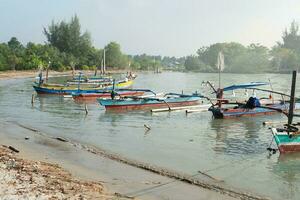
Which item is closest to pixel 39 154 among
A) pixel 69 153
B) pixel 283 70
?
pixel 69 153

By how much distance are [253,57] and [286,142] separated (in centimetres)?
13656

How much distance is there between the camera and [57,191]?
9.79 metres

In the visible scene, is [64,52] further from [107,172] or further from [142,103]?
[107,172]

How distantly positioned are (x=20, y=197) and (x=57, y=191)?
1.00 meters

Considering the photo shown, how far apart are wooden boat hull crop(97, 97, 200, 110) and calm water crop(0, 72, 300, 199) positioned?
2.79 feet

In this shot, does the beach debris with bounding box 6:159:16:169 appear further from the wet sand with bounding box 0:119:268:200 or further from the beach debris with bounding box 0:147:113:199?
the wet sand with bounding box 0:119:268:200

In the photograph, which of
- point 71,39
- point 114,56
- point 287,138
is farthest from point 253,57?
point 287,138

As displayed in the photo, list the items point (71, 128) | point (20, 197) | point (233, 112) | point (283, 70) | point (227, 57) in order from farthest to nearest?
point (227, 57)
point (283, 70)
point (233, 112)
point (71, 128)
point (20, 197)

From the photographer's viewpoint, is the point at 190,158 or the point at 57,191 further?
the point at 190,158

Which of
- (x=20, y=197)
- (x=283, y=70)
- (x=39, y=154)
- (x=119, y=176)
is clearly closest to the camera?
(x=20, y=197)

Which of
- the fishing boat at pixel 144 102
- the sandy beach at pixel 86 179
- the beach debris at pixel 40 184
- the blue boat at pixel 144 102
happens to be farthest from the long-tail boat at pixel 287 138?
the blue boat at pixel 144 102

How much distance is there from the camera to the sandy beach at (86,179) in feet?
32.5

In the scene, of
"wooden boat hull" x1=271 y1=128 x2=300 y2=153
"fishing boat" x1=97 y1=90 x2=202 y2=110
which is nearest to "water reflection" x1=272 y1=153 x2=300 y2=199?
"wooden boat hull" x1=271 y1=128 x2=300 y2=153

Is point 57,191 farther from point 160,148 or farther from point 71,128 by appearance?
point 71,128
